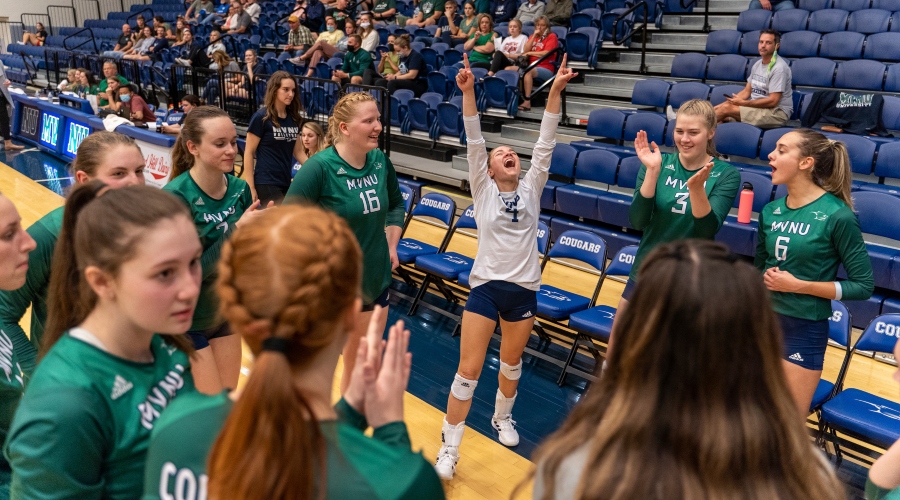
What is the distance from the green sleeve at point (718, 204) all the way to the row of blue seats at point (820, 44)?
19.0 ft

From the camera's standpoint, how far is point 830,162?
10.1 feet

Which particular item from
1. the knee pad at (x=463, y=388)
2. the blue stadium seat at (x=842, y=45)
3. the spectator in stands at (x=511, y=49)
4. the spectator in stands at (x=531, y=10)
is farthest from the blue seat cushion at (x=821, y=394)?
the spectator in stands at (x=531, y=10)

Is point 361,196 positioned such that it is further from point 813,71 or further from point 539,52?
point 539,52

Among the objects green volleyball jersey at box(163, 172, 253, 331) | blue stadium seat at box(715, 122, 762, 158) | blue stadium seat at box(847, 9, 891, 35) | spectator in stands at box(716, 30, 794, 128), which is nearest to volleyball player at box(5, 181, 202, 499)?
green volleyball jersey at box(163, 172, 253, 331)

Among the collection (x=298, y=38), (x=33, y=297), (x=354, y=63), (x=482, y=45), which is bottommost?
(x=33, y=297)

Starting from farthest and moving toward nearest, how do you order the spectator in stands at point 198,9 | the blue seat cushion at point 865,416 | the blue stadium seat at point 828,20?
the spectator in stands at point 198,9 → the blue stadium seat at point 828,20 → the blue seat cushion at point 865,416

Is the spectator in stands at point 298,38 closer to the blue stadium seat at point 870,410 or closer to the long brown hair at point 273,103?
the long brown hair at point 273,103

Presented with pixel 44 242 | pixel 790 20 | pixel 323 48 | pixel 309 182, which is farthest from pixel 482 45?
pixel 44 242

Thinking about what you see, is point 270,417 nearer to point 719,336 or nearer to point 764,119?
point 719,336

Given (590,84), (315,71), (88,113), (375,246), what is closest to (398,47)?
(315,71)

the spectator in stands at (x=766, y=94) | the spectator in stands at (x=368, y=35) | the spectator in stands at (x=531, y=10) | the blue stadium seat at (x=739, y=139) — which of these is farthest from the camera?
the spectator in stands at (x=368, y=35)

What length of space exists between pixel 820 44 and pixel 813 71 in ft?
2.33

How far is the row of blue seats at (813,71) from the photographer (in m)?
7.29

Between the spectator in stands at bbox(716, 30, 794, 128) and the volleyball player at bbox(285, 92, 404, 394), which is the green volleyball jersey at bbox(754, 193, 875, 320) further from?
the spectator in stands at bbox(716, 30, 794, 128)
